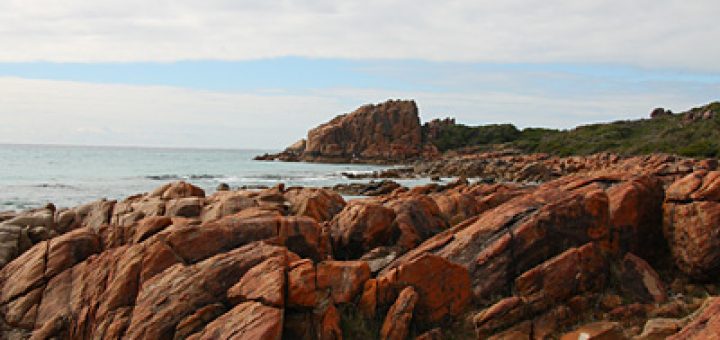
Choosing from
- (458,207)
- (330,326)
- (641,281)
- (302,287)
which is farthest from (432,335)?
(458,207)

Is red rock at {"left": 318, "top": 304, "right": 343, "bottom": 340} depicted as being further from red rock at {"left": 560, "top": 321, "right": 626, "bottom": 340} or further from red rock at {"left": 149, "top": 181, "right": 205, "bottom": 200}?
red rock at {"left": 149, "top": 181, "right": 205, "bottom": 200}

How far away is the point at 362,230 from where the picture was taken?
15641 mm

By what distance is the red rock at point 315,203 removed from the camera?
1842 cm

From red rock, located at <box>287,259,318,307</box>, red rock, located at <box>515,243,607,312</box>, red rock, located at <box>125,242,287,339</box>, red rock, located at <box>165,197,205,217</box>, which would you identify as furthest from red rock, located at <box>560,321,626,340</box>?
red rock, located at <box>165,197,205,217</box>

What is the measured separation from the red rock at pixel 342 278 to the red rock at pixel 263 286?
856 mm

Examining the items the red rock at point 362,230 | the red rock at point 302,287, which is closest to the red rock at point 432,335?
the red rock at point 302,287

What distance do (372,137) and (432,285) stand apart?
109 metres

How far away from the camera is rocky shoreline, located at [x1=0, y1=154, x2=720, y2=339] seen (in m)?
11.1

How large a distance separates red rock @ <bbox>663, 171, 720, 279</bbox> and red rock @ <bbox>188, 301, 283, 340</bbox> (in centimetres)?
940

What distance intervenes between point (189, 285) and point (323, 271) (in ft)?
8.80

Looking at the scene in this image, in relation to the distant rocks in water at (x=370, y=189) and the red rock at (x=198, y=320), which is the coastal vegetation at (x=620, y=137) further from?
the red rock at (x=198, y=320)

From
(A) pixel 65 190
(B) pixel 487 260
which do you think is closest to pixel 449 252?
(B) pixel 487 260

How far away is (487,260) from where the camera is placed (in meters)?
12.7

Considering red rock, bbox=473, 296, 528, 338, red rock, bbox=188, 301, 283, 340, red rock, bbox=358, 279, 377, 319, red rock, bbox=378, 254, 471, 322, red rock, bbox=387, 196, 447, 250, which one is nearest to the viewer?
red rock, bbox=188, 301, 283, 340
